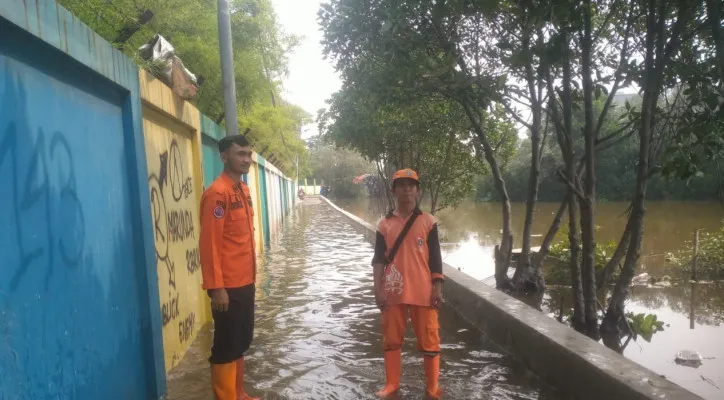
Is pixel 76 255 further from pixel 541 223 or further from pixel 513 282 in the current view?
pixel 541 223

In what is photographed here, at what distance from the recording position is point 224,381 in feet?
11.5

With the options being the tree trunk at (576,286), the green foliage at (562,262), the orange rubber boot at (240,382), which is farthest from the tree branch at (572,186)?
the green foliage at (562,262)

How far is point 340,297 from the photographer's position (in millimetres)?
7605

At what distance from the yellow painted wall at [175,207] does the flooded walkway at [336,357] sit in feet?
1.04

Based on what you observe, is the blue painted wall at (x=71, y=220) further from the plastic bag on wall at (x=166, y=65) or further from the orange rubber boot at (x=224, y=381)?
the plastic bag on wall at (x=166, y=65)

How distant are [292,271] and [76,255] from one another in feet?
23.9

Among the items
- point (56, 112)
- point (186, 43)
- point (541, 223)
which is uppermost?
point (186, 43)

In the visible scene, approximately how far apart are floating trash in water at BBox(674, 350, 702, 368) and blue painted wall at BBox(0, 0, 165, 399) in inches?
245

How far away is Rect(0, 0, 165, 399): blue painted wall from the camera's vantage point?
2.22 meters

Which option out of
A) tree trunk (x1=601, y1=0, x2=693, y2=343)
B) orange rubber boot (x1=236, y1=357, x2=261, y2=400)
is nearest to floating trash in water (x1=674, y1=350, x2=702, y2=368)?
tree trunk (x1=601, y1=0, x2=693, y2=343)

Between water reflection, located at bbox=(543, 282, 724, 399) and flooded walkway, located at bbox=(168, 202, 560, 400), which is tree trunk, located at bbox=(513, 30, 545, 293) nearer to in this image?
water reflection, located at bbox=(543, 282, 724, 399)

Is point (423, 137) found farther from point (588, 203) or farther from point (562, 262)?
Result: point (588, 203)

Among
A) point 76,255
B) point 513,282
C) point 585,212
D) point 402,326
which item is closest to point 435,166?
point 513,282

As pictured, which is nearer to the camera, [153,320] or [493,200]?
[153,320]
